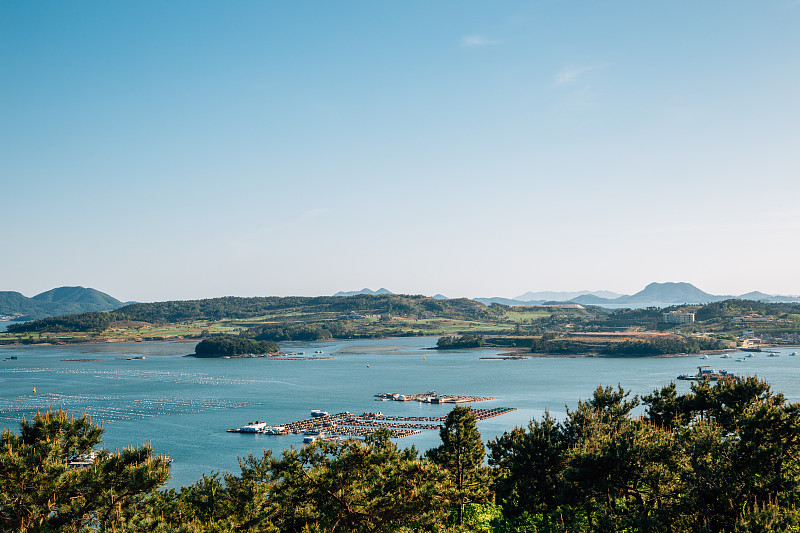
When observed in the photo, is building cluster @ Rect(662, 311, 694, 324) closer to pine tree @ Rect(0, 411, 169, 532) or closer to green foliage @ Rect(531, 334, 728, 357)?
green foliage @ Rect(531, 334, 728, 357)

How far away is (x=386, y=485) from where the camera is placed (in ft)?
52.0

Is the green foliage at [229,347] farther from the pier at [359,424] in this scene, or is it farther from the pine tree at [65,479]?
the pine tree at [65,479]

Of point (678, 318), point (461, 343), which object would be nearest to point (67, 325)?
point (461, 343)

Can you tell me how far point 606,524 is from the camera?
17.1 metres

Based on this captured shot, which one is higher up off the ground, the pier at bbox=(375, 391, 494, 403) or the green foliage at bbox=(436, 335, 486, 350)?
the green foliage at bbox=(436, 335, 486, 350)

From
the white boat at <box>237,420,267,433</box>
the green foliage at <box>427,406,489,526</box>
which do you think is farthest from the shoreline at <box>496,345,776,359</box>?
the green foliage at <box>427,406,489,526</box>

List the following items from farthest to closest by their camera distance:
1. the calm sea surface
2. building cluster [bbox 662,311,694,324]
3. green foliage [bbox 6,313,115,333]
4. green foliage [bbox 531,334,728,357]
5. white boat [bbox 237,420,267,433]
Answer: green foliage [bbox 6,313,115,333] < building cluster [bbox 662,311,694,324] < green foliage [bbox 531,334,728,357] < white boat [bbox 237,420,267,433] < the calm sea surface

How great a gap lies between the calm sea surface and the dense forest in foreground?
23.7 m

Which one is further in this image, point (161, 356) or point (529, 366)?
point (161, 356)

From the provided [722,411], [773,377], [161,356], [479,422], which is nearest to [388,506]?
[722,411]

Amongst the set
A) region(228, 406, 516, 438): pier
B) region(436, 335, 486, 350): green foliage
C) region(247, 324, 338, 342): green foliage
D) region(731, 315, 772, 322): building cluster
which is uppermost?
region(731, 315, 772, 322): building cluster

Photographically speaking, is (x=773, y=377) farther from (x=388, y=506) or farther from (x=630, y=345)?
(x=388, y=506)

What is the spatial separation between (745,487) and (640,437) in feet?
9.01

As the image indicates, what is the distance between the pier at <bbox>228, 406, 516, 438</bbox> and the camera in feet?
191
